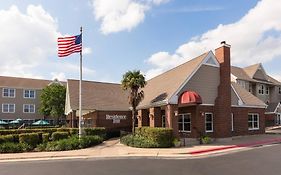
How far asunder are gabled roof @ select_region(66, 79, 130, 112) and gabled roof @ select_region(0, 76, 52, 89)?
29.7 meters

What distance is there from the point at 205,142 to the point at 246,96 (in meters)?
11.6

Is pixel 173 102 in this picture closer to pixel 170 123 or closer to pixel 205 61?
pixel 170 123

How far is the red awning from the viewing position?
23.8 m

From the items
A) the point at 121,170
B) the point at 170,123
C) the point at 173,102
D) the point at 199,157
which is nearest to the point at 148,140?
the point at 170,123

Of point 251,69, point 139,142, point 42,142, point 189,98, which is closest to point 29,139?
point 42,142

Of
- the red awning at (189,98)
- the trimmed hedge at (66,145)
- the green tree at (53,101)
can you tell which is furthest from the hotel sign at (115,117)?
the green tree at (53,101)

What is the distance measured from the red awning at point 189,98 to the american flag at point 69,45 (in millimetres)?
9833

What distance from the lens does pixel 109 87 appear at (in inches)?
1577

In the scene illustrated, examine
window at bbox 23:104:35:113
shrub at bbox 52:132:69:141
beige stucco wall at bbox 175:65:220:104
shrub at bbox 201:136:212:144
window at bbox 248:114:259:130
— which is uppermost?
beige stucco wall at bbox 175:65:220:104

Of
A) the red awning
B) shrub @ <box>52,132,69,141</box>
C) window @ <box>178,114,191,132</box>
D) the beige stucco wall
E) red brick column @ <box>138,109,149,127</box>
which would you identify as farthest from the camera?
red brick column @ <box>138,109,149,127</box>

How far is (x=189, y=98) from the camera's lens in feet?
79.4

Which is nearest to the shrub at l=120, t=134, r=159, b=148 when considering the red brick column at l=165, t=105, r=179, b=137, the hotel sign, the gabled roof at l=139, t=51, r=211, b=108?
the red brick column at l=165, t=105, r=179, b=137

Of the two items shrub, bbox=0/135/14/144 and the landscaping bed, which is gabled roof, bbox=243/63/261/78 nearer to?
the landscaping bed

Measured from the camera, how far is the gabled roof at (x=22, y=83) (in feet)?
204
